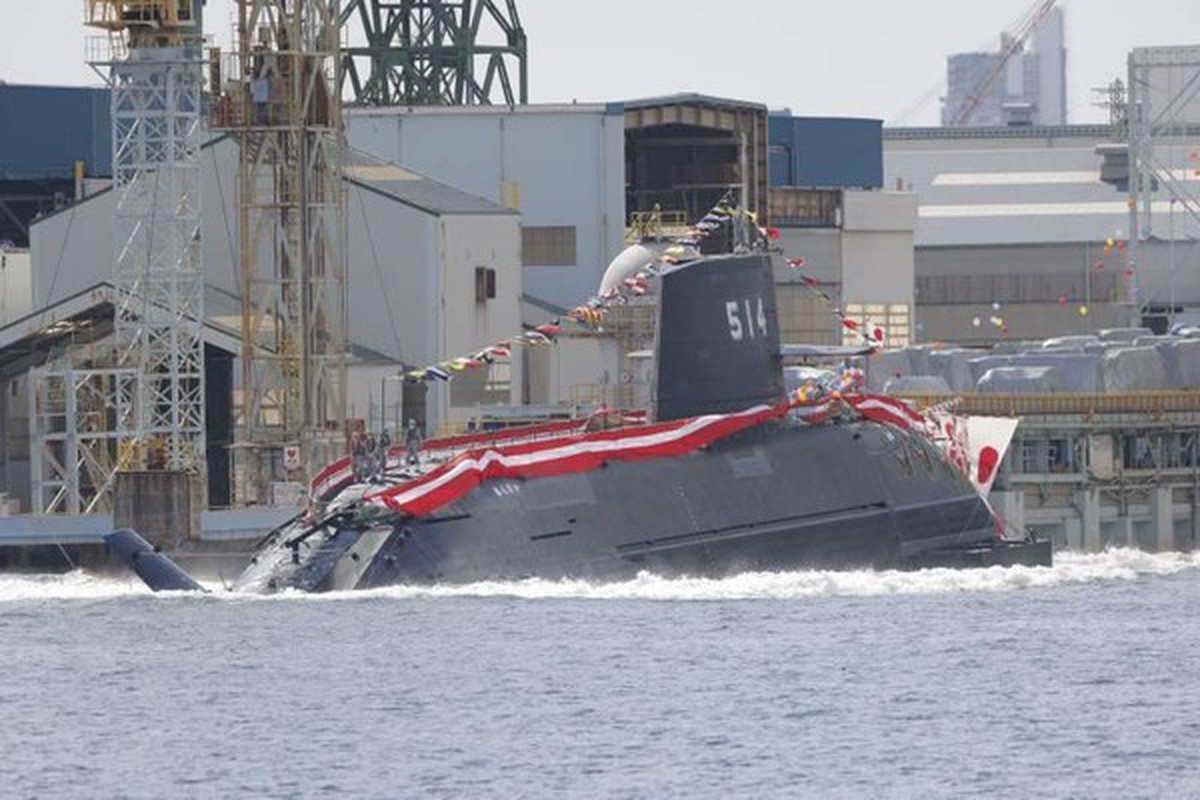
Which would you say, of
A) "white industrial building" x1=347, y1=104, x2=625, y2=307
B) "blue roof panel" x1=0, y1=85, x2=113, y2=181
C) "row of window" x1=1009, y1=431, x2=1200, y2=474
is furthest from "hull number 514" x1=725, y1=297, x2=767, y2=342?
"blue roof panel" x1=0, y1=85, x2=113, y2=181

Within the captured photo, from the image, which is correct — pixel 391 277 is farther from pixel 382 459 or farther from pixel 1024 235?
pixel 1024 235

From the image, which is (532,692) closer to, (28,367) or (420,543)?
(420,543)

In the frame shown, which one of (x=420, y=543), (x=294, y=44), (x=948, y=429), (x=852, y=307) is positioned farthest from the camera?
(x=852, y=307)

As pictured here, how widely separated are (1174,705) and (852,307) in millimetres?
67878

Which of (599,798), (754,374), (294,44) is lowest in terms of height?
(599,798)

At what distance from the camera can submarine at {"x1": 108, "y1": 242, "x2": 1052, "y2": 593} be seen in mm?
70562

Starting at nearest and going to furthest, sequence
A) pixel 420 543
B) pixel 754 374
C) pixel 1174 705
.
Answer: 1. pixel 1174 705
2. pixel 420 543
3. pixel 754 374

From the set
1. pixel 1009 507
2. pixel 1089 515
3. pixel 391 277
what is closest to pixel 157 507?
pixel 391 277

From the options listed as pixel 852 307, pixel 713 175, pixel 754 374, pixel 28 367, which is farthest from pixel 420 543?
pixel 852 307

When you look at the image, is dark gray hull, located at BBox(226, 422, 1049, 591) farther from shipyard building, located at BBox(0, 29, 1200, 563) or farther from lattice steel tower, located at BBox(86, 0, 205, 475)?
lattice steel tower, located at BBox(86, 0, 205, 475)

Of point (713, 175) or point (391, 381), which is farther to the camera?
point (713, 175)

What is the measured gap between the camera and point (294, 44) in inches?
3445

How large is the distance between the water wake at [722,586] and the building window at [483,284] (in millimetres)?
18110

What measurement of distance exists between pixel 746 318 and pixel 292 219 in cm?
1608
